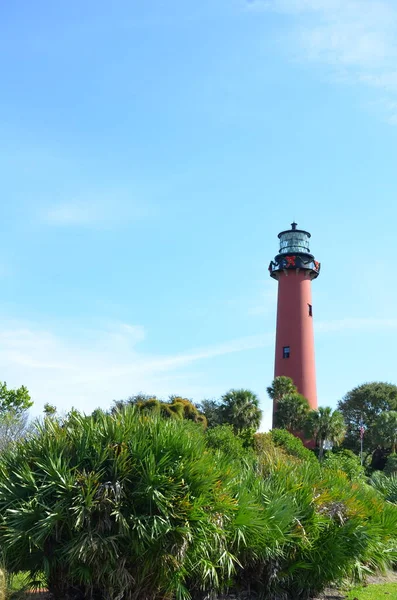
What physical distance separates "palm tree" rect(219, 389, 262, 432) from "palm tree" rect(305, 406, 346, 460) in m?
4.59

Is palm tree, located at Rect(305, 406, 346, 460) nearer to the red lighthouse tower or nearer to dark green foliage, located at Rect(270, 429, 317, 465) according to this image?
the red lighthouse tower

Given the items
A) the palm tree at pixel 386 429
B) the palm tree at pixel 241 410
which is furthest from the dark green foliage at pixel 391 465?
the palm tree at pixel 241 410

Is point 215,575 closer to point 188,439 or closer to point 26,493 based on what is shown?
point 188,439

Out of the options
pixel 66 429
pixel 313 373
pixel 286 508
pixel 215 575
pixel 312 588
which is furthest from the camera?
pixel 313 373

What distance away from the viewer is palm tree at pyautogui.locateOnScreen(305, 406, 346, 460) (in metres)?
42.2

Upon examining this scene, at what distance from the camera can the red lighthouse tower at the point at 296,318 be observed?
156ft

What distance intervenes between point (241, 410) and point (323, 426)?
21.0 feet

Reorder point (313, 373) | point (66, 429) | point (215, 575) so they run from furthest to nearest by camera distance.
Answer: point (313, 373), point (66, 429), point (215, 575)

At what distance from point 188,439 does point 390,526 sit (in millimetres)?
5987

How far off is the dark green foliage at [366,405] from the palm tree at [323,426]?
49.6 feet

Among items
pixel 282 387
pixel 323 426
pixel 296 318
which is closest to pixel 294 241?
pixel 296 318

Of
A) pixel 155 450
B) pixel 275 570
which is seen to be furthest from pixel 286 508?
pixel 155 450

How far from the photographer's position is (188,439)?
30.4 feet

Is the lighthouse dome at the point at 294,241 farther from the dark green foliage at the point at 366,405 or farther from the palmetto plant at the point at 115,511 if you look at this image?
the palmetto plant at the point at 115,511
